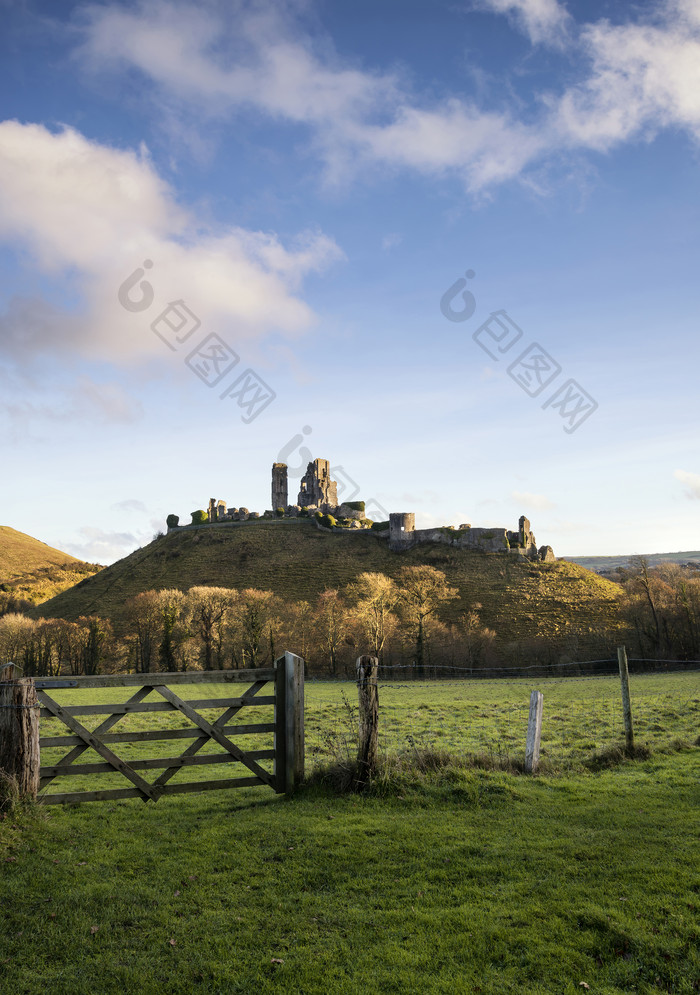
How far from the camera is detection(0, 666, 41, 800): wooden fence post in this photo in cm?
826

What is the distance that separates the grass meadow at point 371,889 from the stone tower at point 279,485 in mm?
143195

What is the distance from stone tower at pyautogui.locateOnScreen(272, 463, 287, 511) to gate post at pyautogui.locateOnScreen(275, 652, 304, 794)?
143136 mm

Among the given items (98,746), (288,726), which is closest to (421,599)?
(288,726)

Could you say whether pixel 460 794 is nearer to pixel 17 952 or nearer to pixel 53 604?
pixel 17 952

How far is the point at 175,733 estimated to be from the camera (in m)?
9.42

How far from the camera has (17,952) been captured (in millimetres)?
5137

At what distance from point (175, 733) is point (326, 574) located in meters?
89.0

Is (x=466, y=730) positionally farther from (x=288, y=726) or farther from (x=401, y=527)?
(x=401, y=527)

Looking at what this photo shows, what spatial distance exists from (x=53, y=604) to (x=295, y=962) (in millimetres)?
106313

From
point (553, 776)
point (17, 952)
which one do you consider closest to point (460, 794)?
point (553, 776)

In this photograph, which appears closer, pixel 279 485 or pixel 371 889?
pixel 371 889

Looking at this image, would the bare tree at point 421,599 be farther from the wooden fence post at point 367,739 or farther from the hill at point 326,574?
the wooden fence post at point 367,739

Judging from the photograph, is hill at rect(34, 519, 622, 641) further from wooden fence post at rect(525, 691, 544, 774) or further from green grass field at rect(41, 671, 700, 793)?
wooden fence post at rect(525, 691, 544, 774)

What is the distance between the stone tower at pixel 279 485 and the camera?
154 meters
